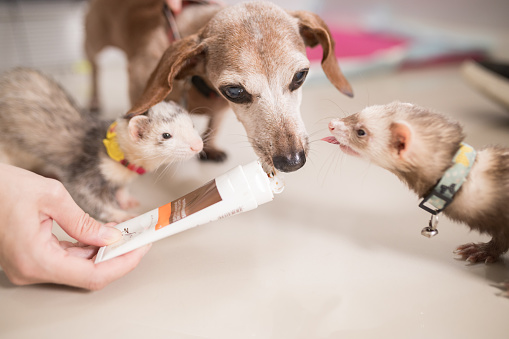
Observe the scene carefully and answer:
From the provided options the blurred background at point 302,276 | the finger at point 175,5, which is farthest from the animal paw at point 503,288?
the finger at point 175,5

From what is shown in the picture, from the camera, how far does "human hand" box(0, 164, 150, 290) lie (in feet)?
2.86

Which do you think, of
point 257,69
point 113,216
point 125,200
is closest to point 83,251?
point 113,216

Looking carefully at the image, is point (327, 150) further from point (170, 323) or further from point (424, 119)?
point (170, 323)

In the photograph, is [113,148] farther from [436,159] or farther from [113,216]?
[436,159]

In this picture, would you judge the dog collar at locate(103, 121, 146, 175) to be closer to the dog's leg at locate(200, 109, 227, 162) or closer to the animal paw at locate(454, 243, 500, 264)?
the dog's leg at locate(200, 109, 227, 162)

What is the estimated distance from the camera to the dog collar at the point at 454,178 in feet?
3.00

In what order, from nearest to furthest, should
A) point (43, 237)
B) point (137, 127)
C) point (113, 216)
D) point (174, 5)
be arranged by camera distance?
point (43, 237) → point (137, 127) → point (113, 216) → point (174, 5)

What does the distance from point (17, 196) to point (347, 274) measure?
783mm

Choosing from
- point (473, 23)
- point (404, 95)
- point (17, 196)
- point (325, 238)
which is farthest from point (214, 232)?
point (473, 23)

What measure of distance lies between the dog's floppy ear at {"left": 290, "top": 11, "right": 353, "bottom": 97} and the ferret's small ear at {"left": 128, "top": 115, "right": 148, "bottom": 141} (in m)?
0.60

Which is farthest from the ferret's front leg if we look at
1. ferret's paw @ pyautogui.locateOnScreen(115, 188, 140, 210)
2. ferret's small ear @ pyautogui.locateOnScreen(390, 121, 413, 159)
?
ferret's paw @ pyautogui.locateOnScreen(115, 188, 140, 210)

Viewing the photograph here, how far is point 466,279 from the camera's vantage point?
99cm

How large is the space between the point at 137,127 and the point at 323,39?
0.68 metres

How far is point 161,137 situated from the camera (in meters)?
1.15
